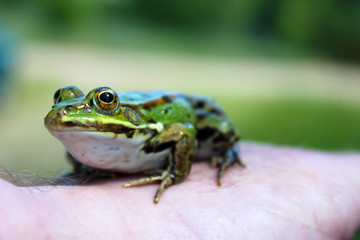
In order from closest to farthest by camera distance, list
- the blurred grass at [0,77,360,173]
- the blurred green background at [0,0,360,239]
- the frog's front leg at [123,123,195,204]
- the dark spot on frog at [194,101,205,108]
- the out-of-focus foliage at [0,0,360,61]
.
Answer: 1. the frog's front leg at [123,123,195,204]
2. the dark spot on frog at [194,101,205,108]
3. the blurred grass at [0,77,360,173]
4. the blurred green background at [0,0,360,239]
5. the out-of-focus foliage at [0,0,360,61]

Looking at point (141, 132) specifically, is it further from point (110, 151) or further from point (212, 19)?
point (212, 19)

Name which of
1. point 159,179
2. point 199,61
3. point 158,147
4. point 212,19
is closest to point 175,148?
point 158,147

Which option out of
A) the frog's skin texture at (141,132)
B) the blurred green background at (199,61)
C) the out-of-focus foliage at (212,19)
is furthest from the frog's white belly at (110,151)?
the out-of-focus foliage at (212,19)

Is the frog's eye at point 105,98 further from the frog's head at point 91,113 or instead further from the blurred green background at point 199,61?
the blurred green background at point 199,61

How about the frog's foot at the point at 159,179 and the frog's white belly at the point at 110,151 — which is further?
the frog's foot at the point at 159,179

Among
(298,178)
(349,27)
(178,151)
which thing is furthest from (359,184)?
(349,27)

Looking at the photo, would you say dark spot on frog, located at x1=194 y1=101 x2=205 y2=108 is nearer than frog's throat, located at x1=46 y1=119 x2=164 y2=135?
No

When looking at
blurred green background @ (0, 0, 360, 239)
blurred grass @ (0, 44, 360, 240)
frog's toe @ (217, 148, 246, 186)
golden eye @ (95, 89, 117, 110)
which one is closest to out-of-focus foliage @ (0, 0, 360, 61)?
blurred green background @ (0, 0, 360, 239)

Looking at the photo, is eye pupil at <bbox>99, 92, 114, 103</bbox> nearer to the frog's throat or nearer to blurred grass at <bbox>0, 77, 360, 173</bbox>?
the frog's throat
